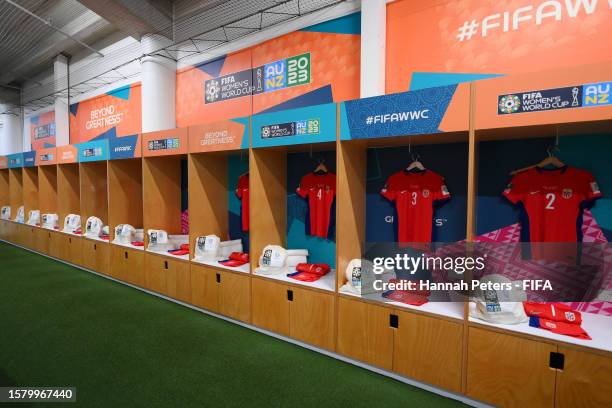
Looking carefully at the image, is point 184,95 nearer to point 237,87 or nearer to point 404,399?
point 237,87

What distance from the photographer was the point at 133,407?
1938mm

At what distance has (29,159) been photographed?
21.2ft

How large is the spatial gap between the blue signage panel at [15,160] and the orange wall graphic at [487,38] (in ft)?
25.8

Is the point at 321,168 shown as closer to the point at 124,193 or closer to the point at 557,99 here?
the point at 557,99

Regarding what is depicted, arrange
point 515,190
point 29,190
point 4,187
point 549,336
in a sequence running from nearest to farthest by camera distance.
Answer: point 549,336 < point 515,190 < point 29,190 < point 4,187

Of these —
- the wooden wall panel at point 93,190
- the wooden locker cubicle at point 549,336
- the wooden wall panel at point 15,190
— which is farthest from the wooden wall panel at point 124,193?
the wooden locker cubicle at point 549,336

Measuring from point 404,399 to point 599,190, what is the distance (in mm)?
1846

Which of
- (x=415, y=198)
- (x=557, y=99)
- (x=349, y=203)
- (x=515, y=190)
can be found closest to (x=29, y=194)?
(x=349, y=203)

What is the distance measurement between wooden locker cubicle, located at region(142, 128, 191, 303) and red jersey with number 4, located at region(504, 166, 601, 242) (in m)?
3.27

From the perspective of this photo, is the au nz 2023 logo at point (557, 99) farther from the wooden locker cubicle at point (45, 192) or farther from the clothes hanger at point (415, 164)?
the wooden locker cubicle at point (45, 192)

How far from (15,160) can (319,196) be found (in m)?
7.55

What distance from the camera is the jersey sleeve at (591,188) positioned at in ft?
6.48

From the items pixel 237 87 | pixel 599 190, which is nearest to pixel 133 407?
pixel 599 190

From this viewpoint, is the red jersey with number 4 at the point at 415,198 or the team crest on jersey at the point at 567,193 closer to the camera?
the team crest on jersey at the point at 567,193
